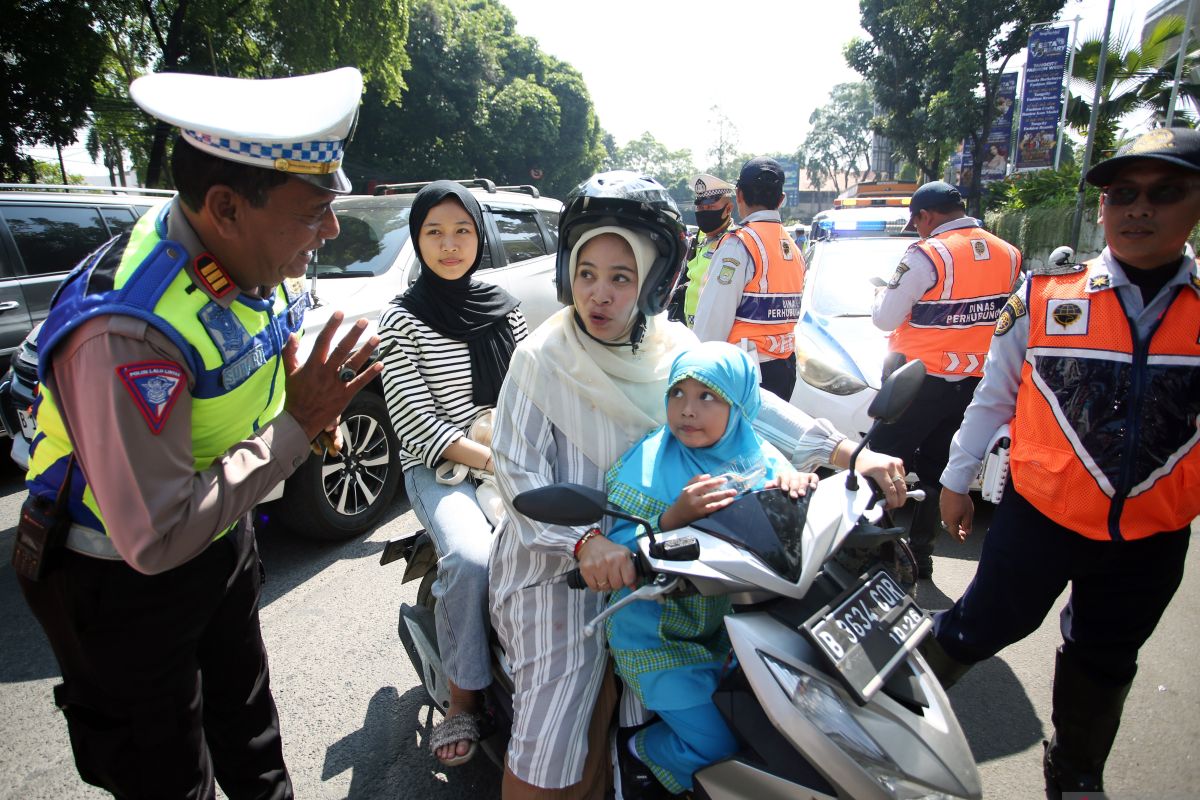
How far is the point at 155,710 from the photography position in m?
1.53

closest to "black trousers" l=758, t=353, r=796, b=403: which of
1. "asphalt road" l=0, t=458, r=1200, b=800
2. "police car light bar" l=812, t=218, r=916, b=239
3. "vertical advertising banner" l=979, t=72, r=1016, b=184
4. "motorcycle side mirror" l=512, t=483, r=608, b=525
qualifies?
"asphalt road" l=0, t=458, r=1200, b=800

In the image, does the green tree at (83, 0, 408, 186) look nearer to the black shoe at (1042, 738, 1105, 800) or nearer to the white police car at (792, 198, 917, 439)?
the white police car at (792, 198, 917, 439)

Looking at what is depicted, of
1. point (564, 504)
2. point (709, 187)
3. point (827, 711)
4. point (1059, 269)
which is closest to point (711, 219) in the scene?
point (709, 187)

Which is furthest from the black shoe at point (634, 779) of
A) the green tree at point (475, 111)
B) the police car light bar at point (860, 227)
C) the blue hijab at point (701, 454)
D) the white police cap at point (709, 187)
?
the green tree at point (475, 111)

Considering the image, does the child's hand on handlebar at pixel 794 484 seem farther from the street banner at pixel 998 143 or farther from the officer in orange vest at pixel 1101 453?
the street banner at pixel 998 143

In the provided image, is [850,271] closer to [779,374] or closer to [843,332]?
[843,332]

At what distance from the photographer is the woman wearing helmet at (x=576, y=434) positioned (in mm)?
1790

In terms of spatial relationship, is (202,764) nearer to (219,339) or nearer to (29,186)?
(219,339)

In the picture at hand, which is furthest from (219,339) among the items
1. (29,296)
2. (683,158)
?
(683,158)

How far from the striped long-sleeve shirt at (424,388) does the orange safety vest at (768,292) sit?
1.96 metres

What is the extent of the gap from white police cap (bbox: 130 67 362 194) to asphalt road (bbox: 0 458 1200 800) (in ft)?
6.59

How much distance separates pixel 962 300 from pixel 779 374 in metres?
1.08

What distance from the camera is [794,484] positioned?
1.57 metres

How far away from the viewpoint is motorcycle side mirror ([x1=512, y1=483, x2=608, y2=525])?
4.61ft
